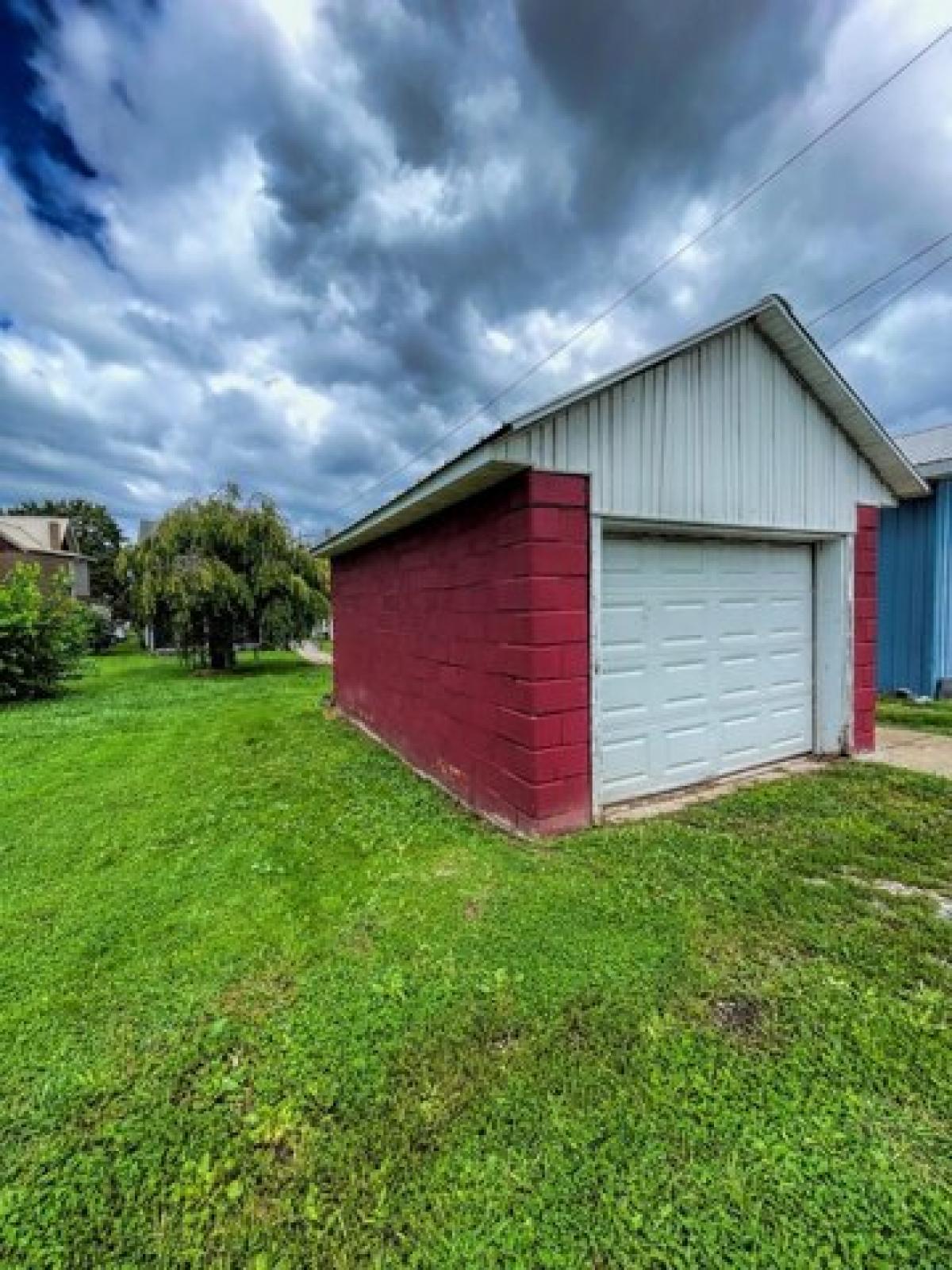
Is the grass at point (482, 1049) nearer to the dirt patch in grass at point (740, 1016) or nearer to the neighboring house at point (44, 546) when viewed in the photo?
the dirt patch in grass at point (740, 1016)

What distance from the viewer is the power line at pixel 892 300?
8398mm

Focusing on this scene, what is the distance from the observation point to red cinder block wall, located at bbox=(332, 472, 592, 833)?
12.5 feet

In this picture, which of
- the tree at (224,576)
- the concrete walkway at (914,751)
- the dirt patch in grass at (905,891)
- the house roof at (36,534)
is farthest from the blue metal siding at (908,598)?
the house roof at (36,534)

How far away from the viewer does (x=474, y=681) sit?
→ 4613 millimetres

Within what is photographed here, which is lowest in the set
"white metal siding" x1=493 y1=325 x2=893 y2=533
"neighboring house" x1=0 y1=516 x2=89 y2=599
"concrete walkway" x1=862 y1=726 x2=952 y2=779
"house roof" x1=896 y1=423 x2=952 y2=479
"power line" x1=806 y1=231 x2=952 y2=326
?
"concrete walkway" x1=862 y1=726 x2=952 y2=779

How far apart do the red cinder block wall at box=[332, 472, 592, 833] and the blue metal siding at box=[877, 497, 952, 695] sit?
7431 mm

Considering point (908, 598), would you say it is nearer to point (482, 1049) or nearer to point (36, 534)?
point (482, 1049)

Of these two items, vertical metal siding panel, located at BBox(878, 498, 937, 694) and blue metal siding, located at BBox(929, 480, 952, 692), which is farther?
vertical metal siding panel, located at BBox(878, 498, 937, 694)

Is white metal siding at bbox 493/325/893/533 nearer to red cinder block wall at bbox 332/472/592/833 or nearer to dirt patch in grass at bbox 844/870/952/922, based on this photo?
red cinder block wall at bbox 332/472/592/833

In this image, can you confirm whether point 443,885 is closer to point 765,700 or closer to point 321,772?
point 321,772

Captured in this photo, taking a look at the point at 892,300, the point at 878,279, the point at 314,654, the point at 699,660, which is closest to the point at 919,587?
the point at 892,300

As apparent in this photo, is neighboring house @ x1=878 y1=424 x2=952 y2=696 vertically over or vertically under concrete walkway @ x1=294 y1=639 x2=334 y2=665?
over

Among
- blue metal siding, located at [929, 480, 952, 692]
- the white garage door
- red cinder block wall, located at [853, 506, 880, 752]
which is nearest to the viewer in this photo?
the white garage door

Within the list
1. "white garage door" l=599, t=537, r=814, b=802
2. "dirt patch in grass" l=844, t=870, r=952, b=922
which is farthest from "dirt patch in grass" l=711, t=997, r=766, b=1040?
"white garage door" l=599, t=537, r=814, b=802
